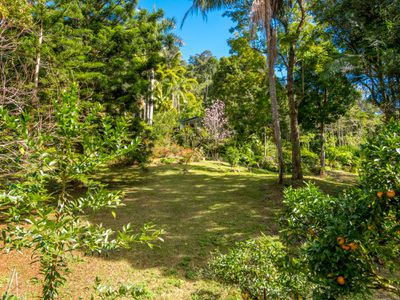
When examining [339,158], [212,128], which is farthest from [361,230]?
[339,158]

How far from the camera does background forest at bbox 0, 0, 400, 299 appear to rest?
5.16ft

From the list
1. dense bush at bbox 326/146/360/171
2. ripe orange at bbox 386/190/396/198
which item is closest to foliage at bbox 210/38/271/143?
dense bush at bbox 326/146/360/171

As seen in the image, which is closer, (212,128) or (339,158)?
(212,128)

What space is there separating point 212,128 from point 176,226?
38.4 feet

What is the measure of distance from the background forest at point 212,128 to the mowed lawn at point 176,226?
0.25m

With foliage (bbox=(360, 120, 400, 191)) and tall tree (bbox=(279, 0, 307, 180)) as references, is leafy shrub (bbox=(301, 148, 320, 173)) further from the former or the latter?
foliage (bbox=(360, 120, 400, 191))

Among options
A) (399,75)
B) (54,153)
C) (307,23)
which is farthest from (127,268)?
(307,23)

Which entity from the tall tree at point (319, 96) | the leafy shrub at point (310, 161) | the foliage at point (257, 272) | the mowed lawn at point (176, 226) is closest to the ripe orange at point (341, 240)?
the foliage at point (257, 272)

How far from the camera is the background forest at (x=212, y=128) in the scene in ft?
5.16

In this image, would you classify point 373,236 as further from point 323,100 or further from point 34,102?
point 323,100

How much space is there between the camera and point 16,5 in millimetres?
4312

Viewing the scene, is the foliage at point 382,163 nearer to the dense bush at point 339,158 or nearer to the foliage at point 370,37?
the foliage at point 370,37

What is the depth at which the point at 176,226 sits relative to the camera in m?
6.02

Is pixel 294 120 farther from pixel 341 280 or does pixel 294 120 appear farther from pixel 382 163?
pixel 341 280
